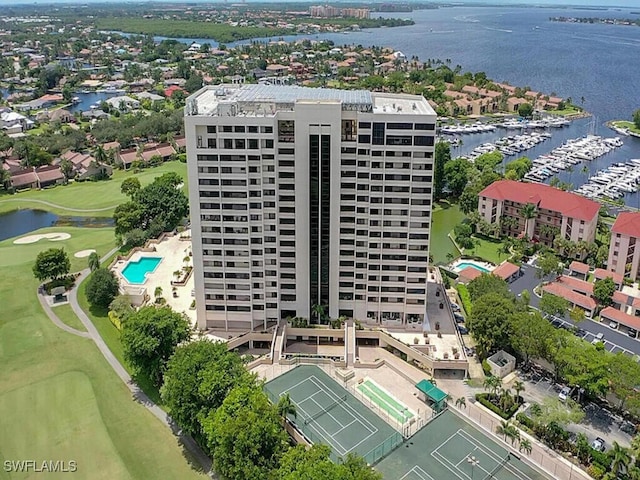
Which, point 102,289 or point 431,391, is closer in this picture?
point 431,391

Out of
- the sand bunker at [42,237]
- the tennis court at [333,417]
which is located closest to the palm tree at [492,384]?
the tennis court at [333,417]

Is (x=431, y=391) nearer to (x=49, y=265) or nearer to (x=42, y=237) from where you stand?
(x=49, y=265)

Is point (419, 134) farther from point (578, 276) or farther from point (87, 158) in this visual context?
point (87, 158)

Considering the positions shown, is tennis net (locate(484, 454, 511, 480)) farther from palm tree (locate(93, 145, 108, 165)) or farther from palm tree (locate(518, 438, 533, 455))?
palm tree (locate(93, 145, 108, 165))

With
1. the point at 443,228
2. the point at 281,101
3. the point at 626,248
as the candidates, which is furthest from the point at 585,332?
the point at 281,101

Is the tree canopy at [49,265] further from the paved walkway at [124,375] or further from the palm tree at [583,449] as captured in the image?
the palm tree at [583,449]

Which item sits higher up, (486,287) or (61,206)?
(486,287)

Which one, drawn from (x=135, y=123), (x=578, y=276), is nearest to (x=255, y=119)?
(x=578, y=276)
